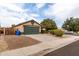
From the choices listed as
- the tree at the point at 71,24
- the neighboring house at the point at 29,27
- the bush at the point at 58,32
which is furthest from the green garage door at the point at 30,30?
the tree at the point at 71,24

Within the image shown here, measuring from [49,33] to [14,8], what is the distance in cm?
89

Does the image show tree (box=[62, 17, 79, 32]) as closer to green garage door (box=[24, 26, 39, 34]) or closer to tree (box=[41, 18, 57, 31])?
tree (box=[41, 18, 57, 31])

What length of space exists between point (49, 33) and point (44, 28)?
15 centimetres

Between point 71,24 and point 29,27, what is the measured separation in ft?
2.89

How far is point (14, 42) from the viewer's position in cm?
488

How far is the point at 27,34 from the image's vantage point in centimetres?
493

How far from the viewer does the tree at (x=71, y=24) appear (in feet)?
16.0

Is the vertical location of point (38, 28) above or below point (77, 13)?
below

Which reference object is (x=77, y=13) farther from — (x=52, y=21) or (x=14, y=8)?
(x=14, y=8)

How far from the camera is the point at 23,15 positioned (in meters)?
4.88

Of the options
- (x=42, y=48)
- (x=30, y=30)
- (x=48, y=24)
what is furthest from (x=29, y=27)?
(x=42, y=48)

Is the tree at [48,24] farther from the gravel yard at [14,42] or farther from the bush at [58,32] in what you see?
the gravel yard at [14,42]

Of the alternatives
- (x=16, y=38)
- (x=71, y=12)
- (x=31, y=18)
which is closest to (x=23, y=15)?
(x=31, y=18)

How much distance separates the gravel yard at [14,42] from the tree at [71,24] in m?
0.71
